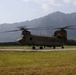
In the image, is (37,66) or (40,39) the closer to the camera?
(37,66)

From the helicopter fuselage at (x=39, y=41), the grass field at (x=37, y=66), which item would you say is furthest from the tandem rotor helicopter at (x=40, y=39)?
the grass field at (x=37, y=66)

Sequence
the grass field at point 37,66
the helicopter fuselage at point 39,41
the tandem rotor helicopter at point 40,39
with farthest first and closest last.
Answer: the tandem rotor helicopter at point 40,39 → the helicopter fuselage at point 39,41 → the grass field at point 37,66

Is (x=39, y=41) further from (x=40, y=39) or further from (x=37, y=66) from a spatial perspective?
(x=37, y=66)

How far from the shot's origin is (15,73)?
2045 cm

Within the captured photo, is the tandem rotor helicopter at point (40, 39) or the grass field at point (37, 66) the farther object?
the tandem rotor helicopter at point (40, 39)

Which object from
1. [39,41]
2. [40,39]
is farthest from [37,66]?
[40,39]

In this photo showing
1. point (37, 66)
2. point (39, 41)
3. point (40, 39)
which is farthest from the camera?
point (40, 39)

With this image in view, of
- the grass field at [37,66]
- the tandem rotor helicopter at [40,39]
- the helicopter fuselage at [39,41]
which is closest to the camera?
the grass field at [37,66]

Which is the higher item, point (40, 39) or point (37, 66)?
point (37, 66)

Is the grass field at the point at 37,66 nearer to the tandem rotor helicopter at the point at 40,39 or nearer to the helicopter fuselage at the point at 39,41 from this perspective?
the helicopter fuselage at the point at 39,41

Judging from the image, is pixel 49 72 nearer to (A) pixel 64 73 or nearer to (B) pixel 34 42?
(A) pixel 64 73

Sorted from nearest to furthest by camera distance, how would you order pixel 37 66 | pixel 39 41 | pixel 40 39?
pixel 37 66, pixel 39 41, pixel 40 39

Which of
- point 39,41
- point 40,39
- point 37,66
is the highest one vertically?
point 37,66

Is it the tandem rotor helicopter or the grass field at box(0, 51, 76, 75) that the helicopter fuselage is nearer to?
the tandem rotor helicopter
